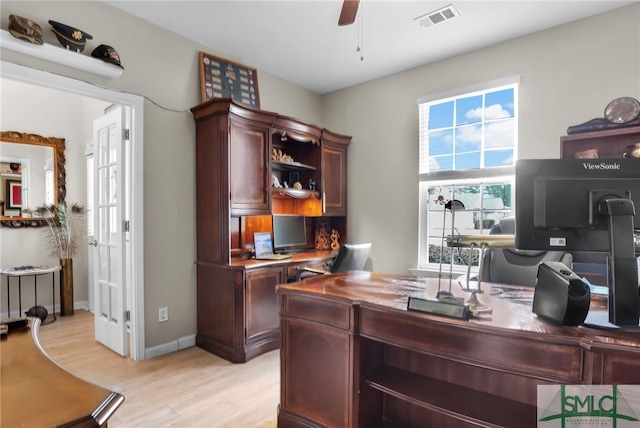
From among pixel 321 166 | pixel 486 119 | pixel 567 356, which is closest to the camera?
pixel 567 356

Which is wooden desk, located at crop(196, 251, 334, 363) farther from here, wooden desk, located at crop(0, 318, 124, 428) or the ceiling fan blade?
the ceiling fan blade

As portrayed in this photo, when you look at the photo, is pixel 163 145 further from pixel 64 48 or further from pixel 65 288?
pixel 65 288

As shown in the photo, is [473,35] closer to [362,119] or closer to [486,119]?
[486,119]

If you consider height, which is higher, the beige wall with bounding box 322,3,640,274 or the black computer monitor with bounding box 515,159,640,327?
the beige wall with bounding box 322,3,640,274

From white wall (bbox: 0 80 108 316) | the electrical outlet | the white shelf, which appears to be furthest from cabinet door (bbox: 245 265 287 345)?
white wall (bbox: 0 80 108 316)

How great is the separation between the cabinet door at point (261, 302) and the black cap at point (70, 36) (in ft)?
7.21

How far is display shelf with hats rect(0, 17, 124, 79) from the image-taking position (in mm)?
2260

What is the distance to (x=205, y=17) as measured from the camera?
295cm

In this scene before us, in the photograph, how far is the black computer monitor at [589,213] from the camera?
1187 millimetres

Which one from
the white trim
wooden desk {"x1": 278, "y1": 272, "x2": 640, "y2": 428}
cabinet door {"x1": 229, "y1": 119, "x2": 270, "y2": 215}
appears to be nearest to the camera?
wooden desk {"x1": 278, "y1": 272, "x2": 640, "y2": 428}

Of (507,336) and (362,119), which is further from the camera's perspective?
(362,119)

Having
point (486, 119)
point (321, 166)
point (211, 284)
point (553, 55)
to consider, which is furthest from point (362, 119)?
point (211, 284)

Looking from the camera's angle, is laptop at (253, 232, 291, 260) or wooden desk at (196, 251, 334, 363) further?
laptop at (253, 232, 291, 260)

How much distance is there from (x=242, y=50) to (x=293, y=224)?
6.65ft
